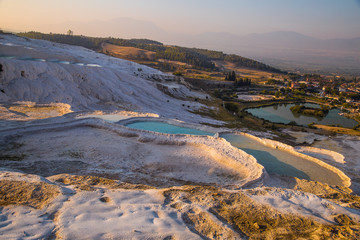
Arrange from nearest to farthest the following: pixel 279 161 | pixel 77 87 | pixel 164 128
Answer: pixel 279 161, pixel 164 128, pixel 77 87

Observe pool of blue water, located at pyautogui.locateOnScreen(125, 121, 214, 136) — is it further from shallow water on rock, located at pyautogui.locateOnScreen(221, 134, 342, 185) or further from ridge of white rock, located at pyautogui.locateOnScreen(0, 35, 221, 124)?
ridge of white rock, located at pyautogui.locateOnScreen(0, 35, 221, 124)

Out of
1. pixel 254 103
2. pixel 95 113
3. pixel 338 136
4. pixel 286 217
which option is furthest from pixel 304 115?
pixel 286 217

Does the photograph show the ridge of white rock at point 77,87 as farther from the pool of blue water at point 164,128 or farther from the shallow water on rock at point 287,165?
the shallow water on rock at point 287,165

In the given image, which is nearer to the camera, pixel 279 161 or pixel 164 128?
pixel 279 161

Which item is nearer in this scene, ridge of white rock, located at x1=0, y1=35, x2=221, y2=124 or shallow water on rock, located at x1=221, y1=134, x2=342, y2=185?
shallow water on rock, located at x1=221, y1=134, x2=342, y2=185

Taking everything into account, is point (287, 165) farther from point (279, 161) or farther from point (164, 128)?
point (164, 128)

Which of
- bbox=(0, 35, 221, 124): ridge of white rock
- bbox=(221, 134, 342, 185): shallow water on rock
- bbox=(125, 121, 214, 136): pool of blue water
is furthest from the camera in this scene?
bbox=(0, 35, 221, 124): ridge of white rock

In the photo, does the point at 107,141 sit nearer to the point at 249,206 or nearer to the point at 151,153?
the point at 151,153

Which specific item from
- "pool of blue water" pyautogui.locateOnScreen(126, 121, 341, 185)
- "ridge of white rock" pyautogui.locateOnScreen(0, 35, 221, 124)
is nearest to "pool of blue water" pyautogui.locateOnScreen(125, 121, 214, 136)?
"pool of blue water" pyautogui.locateOnScreen(126, 121, 341, 185)

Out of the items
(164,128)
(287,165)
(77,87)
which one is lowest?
(287,165)

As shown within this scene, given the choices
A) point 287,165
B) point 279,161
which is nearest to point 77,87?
point 279,161

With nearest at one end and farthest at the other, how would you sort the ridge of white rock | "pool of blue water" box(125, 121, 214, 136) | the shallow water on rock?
the shallow water on rock, "pool of blue water" box(125, 121, 214, 136), the ridge of white rock

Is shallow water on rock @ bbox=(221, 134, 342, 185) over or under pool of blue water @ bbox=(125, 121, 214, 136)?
under
